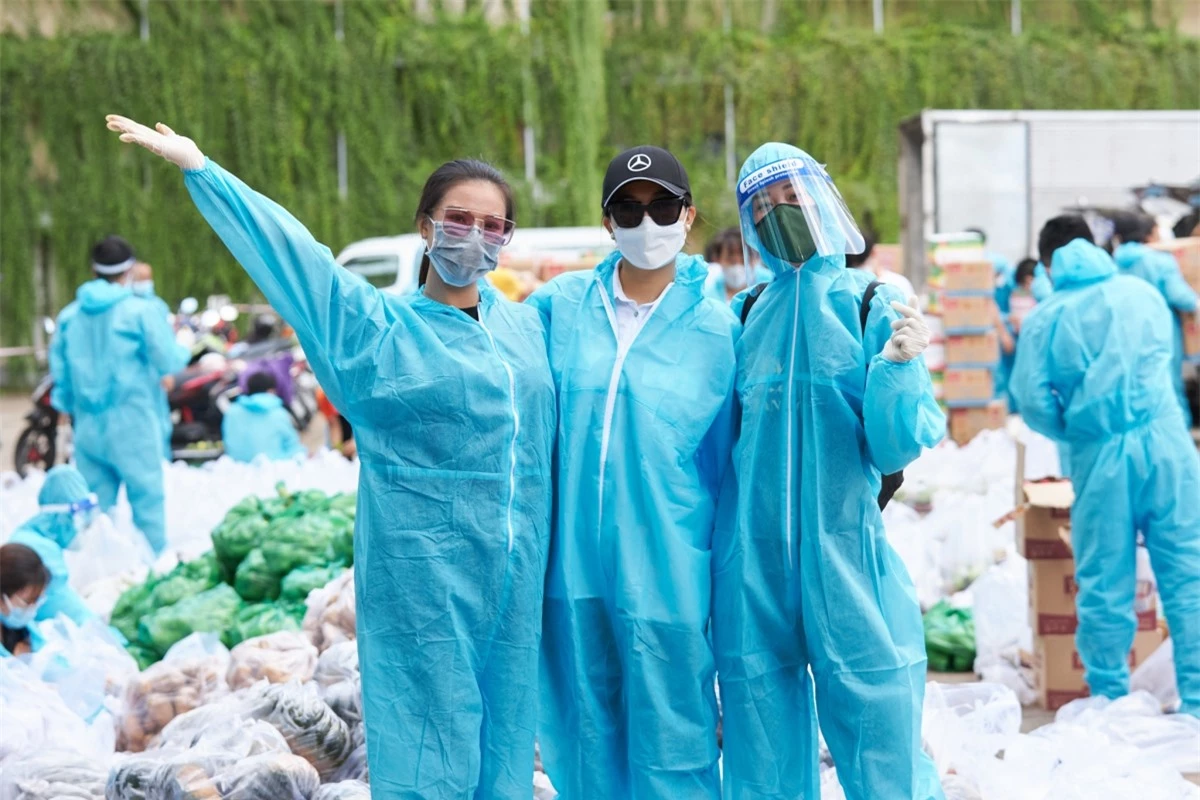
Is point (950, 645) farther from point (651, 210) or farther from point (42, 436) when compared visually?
point (42, 436)

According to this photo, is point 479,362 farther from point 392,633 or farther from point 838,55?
point 838,55

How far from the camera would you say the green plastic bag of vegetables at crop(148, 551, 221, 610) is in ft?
20.7

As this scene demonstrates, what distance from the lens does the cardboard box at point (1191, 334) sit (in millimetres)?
9180

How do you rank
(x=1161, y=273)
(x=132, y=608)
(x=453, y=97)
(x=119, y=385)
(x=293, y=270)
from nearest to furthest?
(x=293, y=270)
(x=132, y=608)
(x=119, y=385)
(x=1161, y=273)
(x=453, y=97)

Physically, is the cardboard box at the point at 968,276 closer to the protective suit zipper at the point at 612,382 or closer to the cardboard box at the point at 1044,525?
the cardboard box at the point at 1044,525

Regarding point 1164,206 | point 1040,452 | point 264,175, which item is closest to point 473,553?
point 1040,452

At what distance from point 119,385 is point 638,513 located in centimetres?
559

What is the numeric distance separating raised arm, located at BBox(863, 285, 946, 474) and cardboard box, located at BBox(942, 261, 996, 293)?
798cm

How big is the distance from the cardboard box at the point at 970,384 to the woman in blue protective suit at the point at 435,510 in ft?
26.9

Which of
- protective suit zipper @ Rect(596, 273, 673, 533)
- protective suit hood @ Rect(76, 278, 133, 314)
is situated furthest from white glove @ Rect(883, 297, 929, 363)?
protective suit hood @ Rect(76, 278, 133, 314)

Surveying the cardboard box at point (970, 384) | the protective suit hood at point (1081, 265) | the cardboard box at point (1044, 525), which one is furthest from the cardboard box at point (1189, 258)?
the protective suit hood at point (1081, 265)

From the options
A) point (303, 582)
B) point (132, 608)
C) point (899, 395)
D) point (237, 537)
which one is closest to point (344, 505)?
point (237, 537)

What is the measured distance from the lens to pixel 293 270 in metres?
3.33

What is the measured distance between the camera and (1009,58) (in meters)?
22.3
